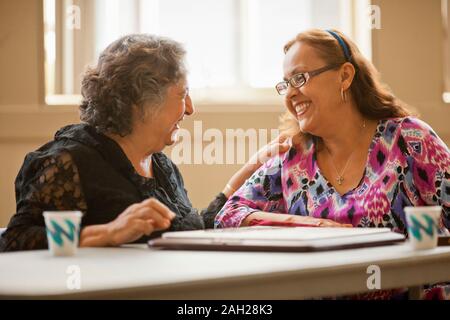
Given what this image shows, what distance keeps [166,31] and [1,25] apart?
0.69 meters

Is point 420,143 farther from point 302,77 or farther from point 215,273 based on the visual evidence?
point 215,273

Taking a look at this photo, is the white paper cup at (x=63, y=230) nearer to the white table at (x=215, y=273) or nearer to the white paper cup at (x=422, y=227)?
the white table at (x=215, y=273)

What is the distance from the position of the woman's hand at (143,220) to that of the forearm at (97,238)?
0.03 metres

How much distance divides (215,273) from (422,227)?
0.48 meters

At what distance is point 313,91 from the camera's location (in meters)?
2.19

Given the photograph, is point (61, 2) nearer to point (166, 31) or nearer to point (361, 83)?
point (166, 31)

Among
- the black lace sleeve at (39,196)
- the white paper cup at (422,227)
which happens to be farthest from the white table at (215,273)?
the black lace sleeve at (39,196)

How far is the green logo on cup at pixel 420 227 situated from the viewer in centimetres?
134

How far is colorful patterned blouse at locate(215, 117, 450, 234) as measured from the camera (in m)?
1.99

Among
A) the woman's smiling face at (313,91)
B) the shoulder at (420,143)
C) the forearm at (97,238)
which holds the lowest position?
the forearm at (97,238)

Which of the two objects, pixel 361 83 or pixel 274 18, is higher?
pixel 274 18

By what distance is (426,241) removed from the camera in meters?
1.35

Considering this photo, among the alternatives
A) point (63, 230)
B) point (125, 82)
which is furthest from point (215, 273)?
point (125, 82)
